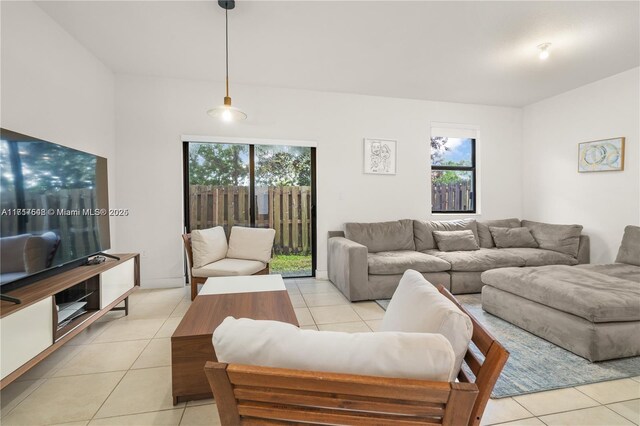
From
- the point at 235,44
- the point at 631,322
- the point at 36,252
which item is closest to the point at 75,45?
the point at 235,44

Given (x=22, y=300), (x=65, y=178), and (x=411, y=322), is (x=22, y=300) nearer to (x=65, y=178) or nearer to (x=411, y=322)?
(x=65, y=178)

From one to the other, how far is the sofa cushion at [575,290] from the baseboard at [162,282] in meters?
3.57

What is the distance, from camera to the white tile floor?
1524 millimetres

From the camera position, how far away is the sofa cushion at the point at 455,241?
402 centimetres

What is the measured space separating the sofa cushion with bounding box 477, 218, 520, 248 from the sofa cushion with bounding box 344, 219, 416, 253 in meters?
1.09

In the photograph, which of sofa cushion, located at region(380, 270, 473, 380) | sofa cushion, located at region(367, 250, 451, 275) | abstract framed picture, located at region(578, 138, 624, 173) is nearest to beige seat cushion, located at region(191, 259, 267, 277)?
sofa cushion, located at region(367, 250, 451, 275)

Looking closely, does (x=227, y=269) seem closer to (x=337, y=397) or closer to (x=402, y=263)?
(x=402, y=263)

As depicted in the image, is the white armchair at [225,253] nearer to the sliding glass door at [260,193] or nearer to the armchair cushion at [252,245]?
the armchair cushion at [252,245]

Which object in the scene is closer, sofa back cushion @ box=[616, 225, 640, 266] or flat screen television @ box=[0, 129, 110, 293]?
flat screen television @ box=[0, 129, 110, 293]

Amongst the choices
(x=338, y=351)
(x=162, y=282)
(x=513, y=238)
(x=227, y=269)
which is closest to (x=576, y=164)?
(x=513, y=238)

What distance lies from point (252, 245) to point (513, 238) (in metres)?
3.62

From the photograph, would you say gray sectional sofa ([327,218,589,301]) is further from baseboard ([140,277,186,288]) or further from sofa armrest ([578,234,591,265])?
baseboard ([140,277,186,288])

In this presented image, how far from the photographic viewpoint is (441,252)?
12.8ft

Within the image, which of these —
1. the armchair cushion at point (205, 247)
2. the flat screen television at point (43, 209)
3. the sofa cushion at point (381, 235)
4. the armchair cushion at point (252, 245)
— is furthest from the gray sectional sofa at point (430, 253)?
the flat screen television at point (43, 209)
